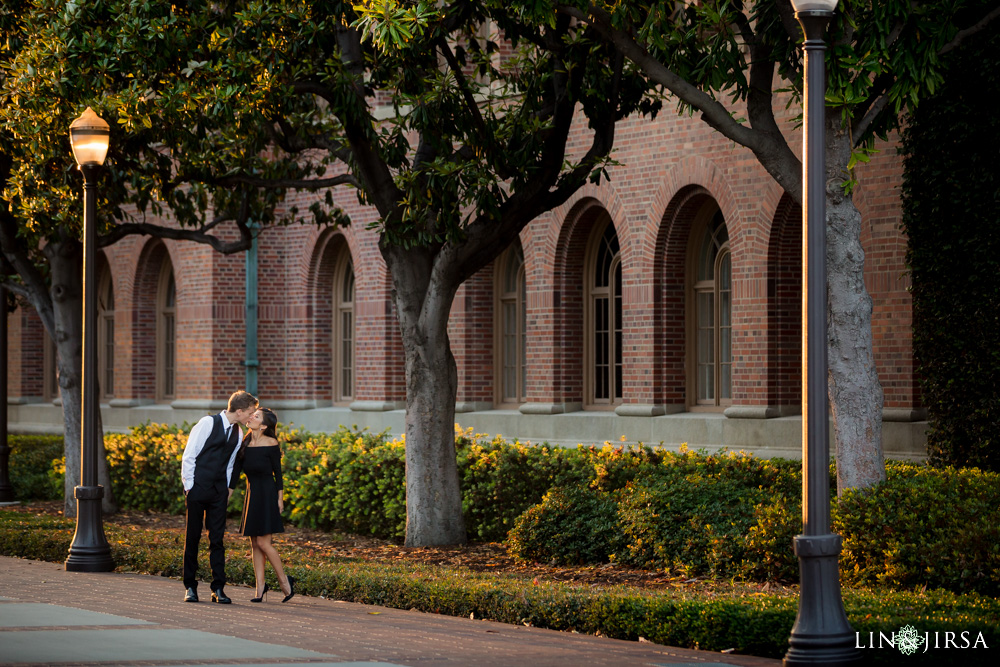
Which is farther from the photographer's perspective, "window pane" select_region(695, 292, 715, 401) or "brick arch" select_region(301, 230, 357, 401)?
"brick arch" select_region(301, 230, 357, 401)

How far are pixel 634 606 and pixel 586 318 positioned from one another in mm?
10615

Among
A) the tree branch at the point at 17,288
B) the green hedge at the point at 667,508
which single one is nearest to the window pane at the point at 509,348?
the green hedge at the point at 667,508

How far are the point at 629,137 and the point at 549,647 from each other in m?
10.7

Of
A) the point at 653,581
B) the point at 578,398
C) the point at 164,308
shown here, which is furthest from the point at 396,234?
the point at 164,308

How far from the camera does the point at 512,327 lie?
21156mm

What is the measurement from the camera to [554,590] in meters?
10.2

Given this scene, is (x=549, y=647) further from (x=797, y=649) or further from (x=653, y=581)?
(x=653, y=581)

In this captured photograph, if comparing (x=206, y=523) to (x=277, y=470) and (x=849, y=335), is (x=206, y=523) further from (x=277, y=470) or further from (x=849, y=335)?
(x=849, y=335)

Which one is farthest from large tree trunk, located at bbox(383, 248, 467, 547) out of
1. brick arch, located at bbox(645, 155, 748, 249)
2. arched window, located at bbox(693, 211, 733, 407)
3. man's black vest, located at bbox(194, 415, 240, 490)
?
arched window, located at bbox(693, 211, 733, 407)

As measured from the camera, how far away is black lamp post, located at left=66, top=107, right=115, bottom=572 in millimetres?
13352

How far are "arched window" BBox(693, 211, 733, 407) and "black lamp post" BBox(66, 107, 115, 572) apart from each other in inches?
317

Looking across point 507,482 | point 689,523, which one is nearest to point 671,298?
point 507,482

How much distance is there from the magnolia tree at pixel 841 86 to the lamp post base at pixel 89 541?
633 cm

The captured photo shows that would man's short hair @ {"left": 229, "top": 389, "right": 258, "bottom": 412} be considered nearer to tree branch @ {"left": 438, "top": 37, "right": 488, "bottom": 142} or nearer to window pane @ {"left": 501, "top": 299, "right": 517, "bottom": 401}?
tree branch @ {"left": 438, "top": 37, "right": 488, "bottom": 142}
